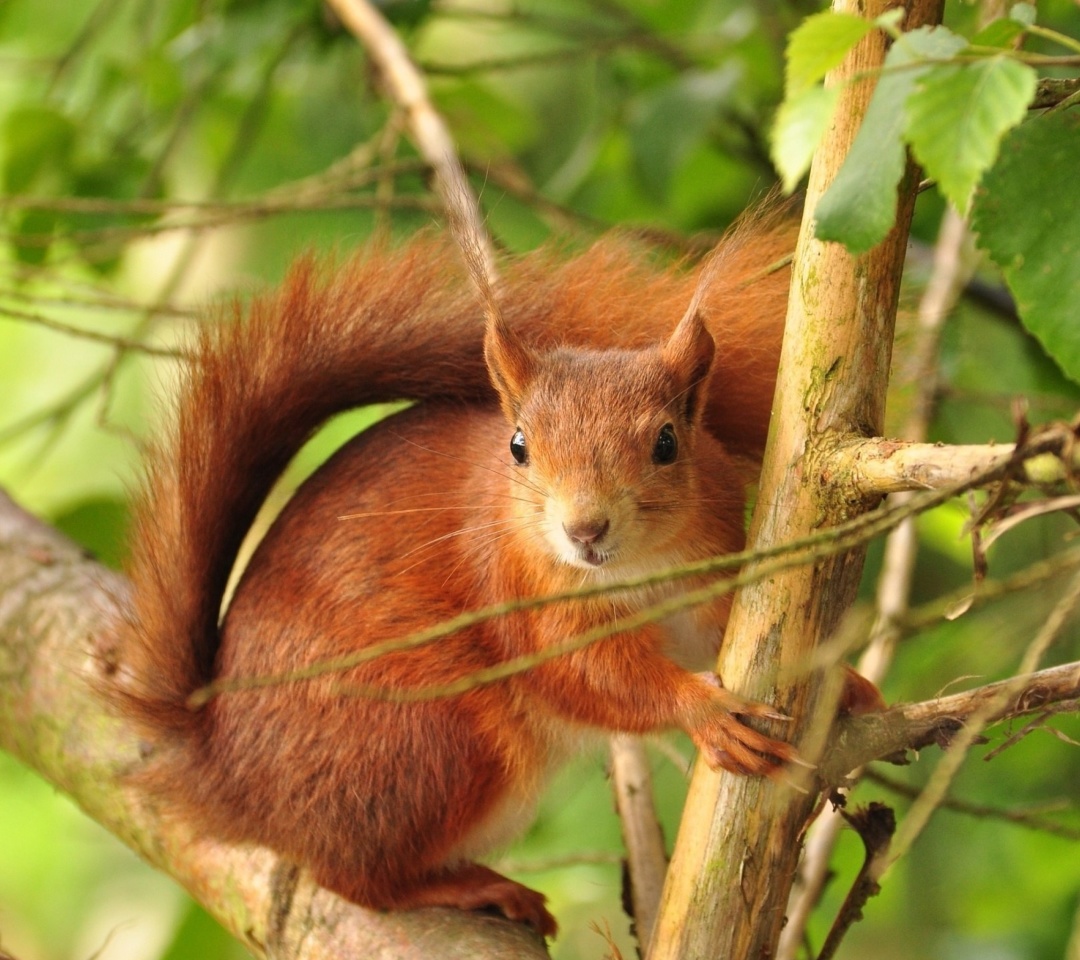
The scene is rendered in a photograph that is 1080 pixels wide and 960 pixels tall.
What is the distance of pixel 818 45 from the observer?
79 centimetres

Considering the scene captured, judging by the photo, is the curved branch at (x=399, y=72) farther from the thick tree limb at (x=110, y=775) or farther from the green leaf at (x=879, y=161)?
the green leaf at (x=879, y=161)

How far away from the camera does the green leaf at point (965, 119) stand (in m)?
→ 0.76

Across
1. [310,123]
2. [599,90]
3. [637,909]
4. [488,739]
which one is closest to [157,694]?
[488,739]

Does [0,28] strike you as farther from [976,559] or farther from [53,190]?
[976,559]

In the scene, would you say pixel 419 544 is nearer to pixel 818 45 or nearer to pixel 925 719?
pixel 925 719

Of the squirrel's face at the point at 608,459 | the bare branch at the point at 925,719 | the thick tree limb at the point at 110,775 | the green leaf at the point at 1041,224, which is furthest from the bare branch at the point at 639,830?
the green leaf at the point at 1041,224

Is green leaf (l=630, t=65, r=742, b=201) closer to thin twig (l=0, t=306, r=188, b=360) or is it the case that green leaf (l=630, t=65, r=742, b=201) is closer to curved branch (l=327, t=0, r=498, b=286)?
curved branch (l=327, t=0, r=498, b=286)

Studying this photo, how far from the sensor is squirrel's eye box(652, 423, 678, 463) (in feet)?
4.59

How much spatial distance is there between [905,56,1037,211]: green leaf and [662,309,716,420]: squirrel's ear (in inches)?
21.7

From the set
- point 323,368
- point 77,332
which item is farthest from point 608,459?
point 77,332

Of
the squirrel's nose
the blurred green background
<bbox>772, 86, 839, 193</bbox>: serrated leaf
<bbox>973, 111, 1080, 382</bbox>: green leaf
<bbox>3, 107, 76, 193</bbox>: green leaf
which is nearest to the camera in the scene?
<bbox>772, 86, 839, 193</bbox>: serrated leaf

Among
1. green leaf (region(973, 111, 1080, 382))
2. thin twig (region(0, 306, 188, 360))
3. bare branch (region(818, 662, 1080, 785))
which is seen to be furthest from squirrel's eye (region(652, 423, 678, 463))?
thin twig (region(0, 306, 188, 360))

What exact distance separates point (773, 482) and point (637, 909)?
698mm

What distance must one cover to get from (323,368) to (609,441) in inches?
16.1
